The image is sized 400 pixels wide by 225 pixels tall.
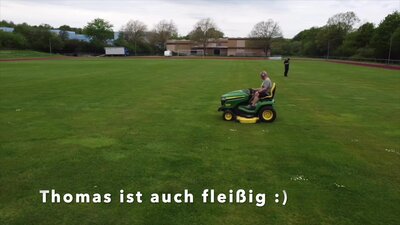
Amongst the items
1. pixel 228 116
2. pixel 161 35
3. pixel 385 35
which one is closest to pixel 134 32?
pixel 161 35

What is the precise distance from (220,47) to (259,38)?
15070 millimetres

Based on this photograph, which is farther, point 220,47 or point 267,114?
point 220,47

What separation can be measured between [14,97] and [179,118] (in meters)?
8.36

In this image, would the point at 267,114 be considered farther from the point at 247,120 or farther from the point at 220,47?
the point at 220,47

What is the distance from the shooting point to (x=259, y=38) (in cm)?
11800

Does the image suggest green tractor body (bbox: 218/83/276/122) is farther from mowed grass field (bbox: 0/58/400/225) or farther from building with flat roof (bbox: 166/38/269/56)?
building with flat roof (bbox: 166/38/269/56)

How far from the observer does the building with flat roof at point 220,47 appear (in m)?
122

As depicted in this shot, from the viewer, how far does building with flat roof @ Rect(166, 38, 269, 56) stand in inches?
4803

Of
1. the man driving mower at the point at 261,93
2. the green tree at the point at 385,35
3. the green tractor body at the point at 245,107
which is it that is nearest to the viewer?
the green tractor body at the point at 245,107

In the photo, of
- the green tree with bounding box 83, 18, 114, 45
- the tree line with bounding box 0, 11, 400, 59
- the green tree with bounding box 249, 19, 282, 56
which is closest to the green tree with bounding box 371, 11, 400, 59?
the tree line with bounding box 0, 11, 400, 59

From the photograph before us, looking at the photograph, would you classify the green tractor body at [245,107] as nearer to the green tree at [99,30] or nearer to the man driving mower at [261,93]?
the man driving mower at [261,93]

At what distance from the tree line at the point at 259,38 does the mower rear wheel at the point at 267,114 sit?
197 feet

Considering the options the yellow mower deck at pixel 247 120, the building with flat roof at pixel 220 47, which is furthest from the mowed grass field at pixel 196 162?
the building with flat roof at pixel 220 47

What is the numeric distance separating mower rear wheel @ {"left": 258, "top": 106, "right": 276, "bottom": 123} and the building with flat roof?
112m
